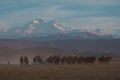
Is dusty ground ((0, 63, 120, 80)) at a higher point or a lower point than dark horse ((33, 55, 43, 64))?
lower

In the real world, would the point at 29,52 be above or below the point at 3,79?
above

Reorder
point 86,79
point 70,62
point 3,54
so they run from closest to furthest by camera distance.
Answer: point 86,79 → point 70,62 → point 3,54

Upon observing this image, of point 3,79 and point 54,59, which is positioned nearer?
point 3,79

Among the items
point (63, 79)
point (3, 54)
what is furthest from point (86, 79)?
point (3, 54)

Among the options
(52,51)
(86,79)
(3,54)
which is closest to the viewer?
(86,79)

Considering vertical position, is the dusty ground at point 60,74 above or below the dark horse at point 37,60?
below

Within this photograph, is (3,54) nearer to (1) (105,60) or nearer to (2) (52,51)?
(2) (52,51)

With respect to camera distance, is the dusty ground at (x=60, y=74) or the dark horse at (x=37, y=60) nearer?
the dusty ground at (x=60, y=74)

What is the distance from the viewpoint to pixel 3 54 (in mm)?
163875

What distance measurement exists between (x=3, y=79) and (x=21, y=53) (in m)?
129

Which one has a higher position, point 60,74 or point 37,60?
point 37,60

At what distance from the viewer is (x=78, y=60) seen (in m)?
89.3

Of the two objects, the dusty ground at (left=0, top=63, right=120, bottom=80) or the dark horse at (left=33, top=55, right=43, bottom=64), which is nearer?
the dusty ground at (left=0, top=63, right=120, bottom=80)

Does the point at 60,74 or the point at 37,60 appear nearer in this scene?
the point at 60,74
